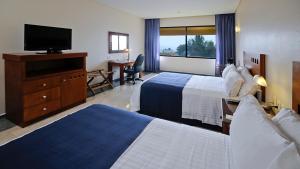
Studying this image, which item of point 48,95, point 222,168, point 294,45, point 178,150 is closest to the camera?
point 222,168

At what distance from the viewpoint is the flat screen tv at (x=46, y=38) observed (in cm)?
304

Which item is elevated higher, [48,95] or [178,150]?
[48,95]

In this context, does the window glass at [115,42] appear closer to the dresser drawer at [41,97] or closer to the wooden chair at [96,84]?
the wooden chair at [96,84]

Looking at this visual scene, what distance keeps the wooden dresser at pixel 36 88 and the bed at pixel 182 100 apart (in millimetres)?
1326

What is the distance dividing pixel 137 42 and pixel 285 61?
627cm

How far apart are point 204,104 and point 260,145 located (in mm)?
2058

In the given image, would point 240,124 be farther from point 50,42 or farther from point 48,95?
point 50,42

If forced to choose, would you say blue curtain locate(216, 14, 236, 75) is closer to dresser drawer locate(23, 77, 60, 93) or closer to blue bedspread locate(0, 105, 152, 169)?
dresser drawer locate(23, 77, 60, 93)

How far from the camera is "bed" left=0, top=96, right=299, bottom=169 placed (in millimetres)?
988

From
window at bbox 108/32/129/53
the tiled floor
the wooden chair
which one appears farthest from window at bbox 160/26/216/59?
the wooden chair

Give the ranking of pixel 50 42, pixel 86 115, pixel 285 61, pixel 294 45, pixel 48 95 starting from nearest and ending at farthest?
pixel 294 45 < pixel 285 61 < pixel 86 115 < pixel 48 95 < pixel 50 42

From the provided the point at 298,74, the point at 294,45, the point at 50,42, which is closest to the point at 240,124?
the point at 298,74

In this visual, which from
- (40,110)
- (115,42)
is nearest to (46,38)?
(40,110)

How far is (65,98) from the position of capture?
355cm
